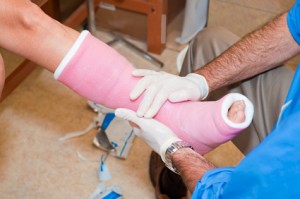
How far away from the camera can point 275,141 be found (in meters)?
0.67

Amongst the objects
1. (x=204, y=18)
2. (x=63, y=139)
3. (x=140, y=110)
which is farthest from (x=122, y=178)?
(x=204, y=18)

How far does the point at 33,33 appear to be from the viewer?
1.06m

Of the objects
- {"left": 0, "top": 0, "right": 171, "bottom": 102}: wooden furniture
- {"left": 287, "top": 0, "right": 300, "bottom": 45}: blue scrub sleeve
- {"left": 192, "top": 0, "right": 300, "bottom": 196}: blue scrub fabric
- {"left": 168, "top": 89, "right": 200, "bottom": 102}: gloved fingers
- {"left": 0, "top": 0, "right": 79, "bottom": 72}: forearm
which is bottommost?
{"left": 0, "top": 0, "right": 171, "bottom": 102}: wooden furniture

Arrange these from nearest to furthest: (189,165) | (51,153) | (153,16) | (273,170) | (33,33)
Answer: (273,170) < (189,165) < (33,33) < (51,153) < (153,16)

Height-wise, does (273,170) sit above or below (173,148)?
above

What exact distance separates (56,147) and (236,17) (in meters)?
0.97

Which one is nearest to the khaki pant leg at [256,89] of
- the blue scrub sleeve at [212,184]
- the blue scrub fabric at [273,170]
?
the blue scrub sleeve at [212,184]

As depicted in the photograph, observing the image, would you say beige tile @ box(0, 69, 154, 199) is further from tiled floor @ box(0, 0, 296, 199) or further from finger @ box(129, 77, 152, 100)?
finger @ box(129, 77, 152, 100)

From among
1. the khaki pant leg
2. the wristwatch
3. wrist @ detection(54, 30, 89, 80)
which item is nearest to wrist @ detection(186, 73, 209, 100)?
the khaki pant leg

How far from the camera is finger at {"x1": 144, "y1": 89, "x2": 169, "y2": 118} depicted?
1078mm

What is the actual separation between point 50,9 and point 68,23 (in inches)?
4.5

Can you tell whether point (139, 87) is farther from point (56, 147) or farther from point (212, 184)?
point (56, 147)

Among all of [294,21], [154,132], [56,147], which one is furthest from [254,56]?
[56,147]

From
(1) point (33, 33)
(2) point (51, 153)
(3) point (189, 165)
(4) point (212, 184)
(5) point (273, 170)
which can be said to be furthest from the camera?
(2) point (51, 153)
